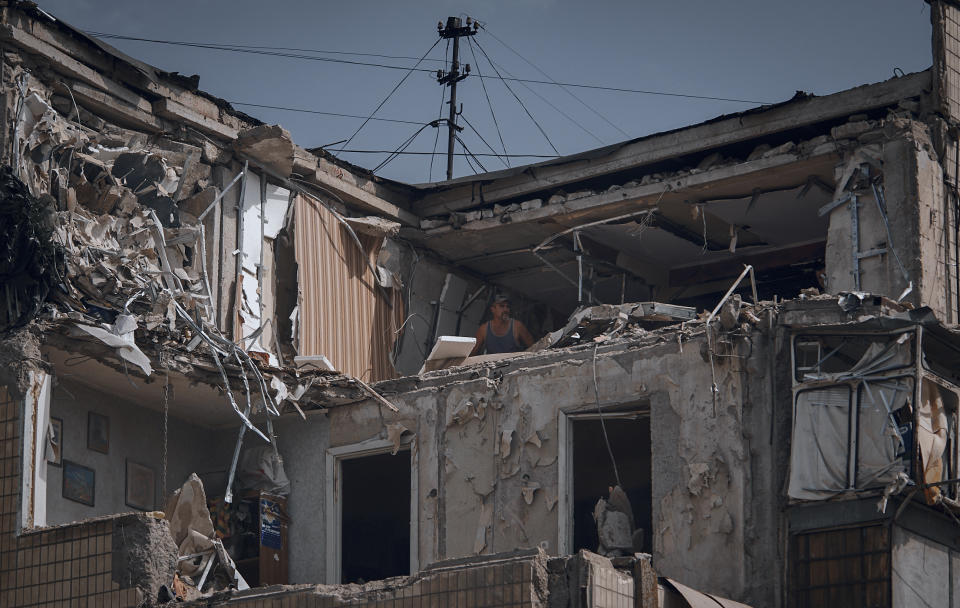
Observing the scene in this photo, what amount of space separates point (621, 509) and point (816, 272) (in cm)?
653

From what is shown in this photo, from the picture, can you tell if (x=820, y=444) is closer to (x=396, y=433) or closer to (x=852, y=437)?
(x=852, y=437)

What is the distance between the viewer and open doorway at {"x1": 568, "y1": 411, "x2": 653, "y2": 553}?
2145 centimetres

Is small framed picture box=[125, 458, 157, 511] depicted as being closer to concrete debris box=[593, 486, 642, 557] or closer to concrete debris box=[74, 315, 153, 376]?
concrete debris box=[74, 315, 153, 376]

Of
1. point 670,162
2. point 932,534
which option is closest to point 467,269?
point 670,162

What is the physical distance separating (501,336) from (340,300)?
2401 millimetres

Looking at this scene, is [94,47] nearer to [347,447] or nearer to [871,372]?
[347,447]

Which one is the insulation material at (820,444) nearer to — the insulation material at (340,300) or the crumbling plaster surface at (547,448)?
the crumbling plaster surface at (547,448)

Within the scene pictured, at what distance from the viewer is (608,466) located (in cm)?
2278

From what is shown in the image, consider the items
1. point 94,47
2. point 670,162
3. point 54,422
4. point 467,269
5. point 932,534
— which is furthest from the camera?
point 467,269

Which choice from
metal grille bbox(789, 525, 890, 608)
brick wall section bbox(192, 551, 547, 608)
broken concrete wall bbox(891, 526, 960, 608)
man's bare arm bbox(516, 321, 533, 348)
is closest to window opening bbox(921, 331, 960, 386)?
broken concrete wall bbox(891, 526, 960, 608)

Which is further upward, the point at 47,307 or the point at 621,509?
the point at 47,307

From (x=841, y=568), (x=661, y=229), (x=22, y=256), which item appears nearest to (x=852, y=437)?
(x=841, y=568)

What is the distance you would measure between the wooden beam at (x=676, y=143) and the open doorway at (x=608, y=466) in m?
3.61

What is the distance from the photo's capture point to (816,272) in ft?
75.9
